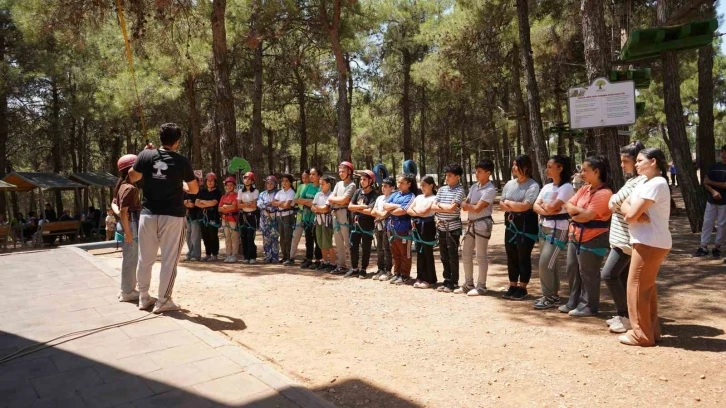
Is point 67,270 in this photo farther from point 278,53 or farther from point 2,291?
point 278,53

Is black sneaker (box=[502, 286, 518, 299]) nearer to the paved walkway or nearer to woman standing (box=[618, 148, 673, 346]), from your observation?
woman standing (box=[618, 148, 673, 346])

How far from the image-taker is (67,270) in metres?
7.91

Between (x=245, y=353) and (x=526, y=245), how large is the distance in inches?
134

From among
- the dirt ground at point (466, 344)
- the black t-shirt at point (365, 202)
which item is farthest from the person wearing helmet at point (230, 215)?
the black t-shirt at point (365, 202)

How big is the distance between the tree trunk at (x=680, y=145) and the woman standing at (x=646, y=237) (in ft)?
21.0

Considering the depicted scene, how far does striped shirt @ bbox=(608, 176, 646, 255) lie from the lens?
165 inches

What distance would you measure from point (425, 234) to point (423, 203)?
16.1 inches

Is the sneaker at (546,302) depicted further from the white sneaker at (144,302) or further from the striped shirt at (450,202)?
the white sneaker at (144,302)

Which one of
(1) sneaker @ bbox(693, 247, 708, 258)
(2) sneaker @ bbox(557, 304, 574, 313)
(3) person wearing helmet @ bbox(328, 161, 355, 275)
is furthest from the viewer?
(3) person wearing helmet @ bbox(328, 161, 355, 275)

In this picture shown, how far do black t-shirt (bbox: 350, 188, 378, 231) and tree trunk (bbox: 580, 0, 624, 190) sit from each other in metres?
3.25

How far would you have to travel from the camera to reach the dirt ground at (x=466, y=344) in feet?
10.7

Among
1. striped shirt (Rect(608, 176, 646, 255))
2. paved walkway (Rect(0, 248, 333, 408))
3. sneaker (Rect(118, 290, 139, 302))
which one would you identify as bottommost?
paved walkway (Rect(0, 248, 333, 408))

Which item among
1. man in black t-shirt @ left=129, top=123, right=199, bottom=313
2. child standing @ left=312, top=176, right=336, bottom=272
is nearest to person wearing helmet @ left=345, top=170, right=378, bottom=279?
child standing @ left=312, top=176, right=336, bottom=272

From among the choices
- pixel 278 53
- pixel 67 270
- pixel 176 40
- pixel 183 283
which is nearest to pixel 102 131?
pixel 278 53
